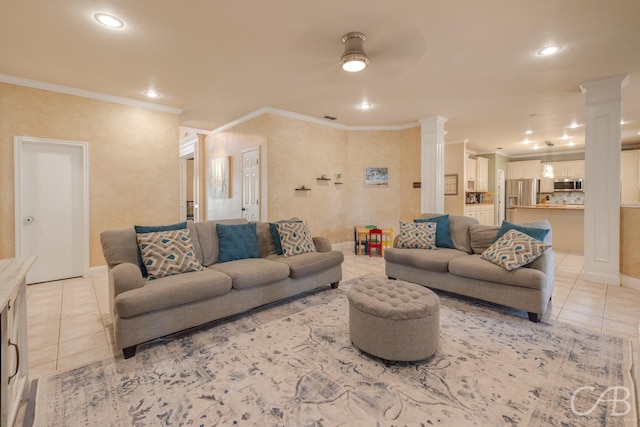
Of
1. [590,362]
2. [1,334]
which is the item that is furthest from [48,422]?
[590,362]

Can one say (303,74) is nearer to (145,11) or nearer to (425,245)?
(145,11)

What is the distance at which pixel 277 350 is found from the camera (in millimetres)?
2273

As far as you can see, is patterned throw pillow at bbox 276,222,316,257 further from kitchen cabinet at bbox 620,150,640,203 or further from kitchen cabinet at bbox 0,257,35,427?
kitchen cabinet at bbox 620,150,640,203

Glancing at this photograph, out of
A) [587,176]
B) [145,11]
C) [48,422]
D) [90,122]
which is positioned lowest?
[48,422]

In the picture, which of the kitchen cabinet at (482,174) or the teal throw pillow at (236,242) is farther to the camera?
the kitchen cabinet at (482,174)

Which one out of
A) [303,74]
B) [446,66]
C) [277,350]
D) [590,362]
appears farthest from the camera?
[303,74]

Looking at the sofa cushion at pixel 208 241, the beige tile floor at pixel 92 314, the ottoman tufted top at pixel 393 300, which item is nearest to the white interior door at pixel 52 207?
the beige tile floor at pixel 92 314

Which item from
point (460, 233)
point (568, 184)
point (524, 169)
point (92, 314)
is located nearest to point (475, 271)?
point (460, 233)

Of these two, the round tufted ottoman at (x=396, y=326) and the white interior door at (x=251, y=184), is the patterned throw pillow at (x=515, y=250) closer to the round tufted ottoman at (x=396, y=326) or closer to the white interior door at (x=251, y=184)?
the round tufted ottoman at (x=396, y=326)

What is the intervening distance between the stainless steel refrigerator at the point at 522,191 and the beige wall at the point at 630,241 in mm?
A: 5949

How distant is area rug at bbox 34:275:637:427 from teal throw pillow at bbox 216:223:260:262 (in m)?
0.89

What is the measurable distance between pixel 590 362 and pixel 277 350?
2210mm

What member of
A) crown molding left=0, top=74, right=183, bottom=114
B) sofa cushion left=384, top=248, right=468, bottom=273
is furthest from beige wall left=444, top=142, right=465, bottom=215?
crown molding left=0, top=74, right=183, bottom=114

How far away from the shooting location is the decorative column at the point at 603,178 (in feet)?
12.2
